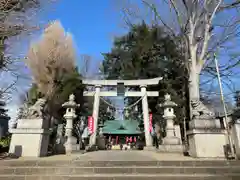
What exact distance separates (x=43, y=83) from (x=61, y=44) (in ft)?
16.5

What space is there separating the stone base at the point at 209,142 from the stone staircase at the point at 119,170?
118 cm

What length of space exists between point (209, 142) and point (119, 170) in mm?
3607

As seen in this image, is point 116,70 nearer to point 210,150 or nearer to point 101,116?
point 101,116

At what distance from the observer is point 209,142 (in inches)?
249

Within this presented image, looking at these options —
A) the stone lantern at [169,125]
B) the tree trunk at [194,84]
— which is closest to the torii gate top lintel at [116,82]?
the tree trunk at [194,84]

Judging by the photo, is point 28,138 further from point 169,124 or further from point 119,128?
point 119,128

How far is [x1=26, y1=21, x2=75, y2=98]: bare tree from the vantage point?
16469 mm

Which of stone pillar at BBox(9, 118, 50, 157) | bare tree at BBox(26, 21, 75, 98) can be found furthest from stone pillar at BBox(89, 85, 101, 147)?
stone pillar at BBox(9, 118, 50, 157)

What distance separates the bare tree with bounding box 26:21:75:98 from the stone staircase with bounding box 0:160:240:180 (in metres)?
11.0

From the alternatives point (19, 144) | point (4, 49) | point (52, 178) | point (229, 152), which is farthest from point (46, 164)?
point (229, 152)

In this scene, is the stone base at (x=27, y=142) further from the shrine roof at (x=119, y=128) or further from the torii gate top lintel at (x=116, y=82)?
the shrine roof at (x=119, y=128)

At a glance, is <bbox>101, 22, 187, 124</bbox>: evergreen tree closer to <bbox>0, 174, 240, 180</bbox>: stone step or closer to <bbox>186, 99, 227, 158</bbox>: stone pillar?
<bbox>186, 99, 227, 158</bbox>: stone pillar

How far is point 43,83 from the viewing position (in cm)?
1655

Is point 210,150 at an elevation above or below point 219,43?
below
